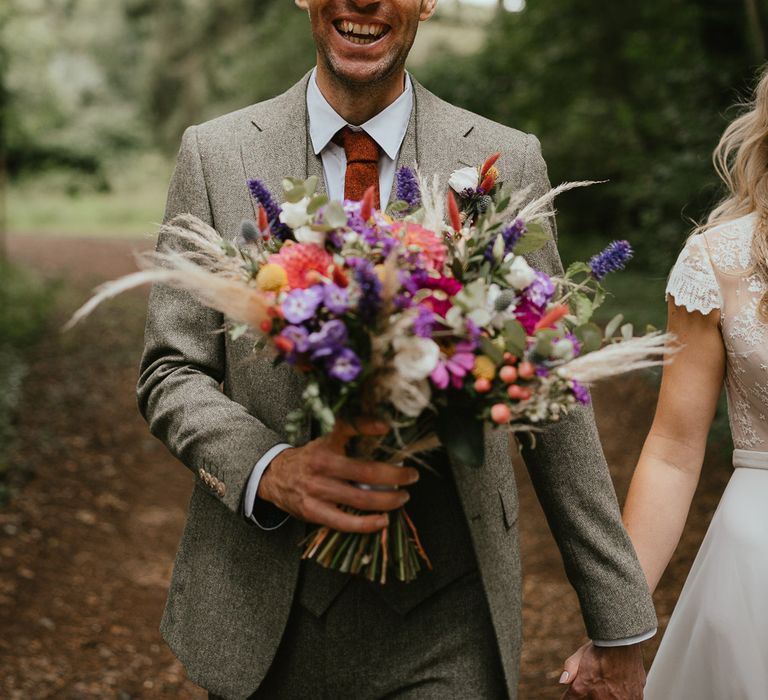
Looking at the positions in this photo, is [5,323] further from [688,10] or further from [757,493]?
[757,493]

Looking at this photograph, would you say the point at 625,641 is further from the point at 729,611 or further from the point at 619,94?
the point at 619,94

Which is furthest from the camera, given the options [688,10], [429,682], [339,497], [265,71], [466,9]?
[466,9]

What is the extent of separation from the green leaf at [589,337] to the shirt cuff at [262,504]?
0.67 metres

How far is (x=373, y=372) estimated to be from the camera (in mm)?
1771

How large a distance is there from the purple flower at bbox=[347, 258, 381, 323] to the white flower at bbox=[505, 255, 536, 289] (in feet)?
0.98

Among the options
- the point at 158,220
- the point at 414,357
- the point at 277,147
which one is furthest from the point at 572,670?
the point at 158,220

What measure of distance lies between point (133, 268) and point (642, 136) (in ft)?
35.3

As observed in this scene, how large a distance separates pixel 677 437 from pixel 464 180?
1093 millimetres

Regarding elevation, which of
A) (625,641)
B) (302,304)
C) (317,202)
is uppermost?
(317,202)

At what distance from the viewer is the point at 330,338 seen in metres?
1.71

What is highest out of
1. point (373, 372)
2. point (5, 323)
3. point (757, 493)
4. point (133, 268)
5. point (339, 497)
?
point (373, 372)

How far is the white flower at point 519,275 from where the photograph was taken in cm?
189

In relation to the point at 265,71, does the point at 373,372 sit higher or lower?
higher

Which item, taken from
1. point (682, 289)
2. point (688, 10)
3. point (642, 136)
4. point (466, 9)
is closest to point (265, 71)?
point (466, 9)
